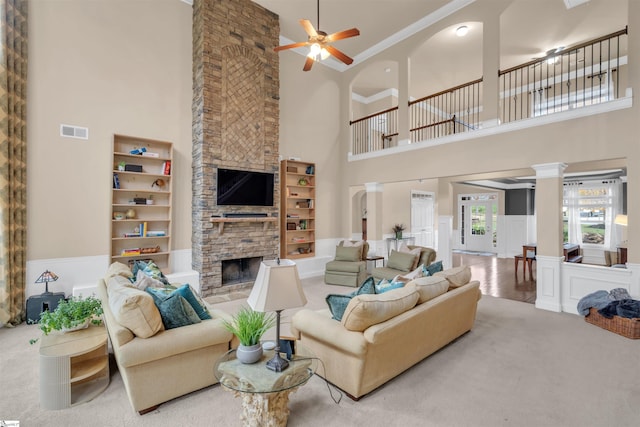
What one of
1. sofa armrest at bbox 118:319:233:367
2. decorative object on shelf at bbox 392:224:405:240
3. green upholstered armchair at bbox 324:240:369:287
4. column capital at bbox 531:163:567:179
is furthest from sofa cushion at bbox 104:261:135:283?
decorative object on shelf at bbox 392:224:405:240

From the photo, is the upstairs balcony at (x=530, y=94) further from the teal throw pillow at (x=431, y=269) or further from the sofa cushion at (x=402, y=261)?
the teal throw pillow at (x=431, y=269)

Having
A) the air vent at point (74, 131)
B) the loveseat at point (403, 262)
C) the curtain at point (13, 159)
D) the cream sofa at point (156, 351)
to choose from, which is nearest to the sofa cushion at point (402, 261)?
the loveseat at point (403, 262)

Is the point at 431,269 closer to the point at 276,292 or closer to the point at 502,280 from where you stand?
the point at 276,292

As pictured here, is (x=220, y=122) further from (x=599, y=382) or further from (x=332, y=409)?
(x=599, y=382)

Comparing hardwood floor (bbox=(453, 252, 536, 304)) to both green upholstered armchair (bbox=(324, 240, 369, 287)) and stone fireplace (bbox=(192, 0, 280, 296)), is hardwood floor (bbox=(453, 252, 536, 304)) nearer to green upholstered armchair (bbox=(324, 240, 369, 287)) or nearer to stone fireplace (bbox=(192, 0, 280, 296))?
green upholstered armchair (bbox=(324, 240, 369, 287))

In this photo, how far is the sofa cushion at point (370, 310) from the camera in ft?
7.23

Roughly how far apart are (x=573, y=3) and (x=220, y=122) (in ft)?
21.8

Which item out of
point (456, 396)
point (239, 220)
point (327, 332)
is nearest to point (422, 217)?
point (239, 220)

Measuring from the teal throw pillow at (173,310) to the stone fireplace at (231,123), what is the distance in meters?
3.01

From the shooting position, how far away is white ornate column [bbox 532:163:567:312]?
4527 millimetres

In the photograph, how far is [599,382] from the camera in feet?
8.52

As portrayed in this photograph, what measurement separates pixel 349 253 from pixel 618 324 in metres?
4.09

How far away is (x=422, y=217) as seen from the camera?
9.89 m

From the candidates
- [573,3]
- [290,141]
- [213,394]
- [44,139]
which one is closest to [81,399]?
[213,394]
